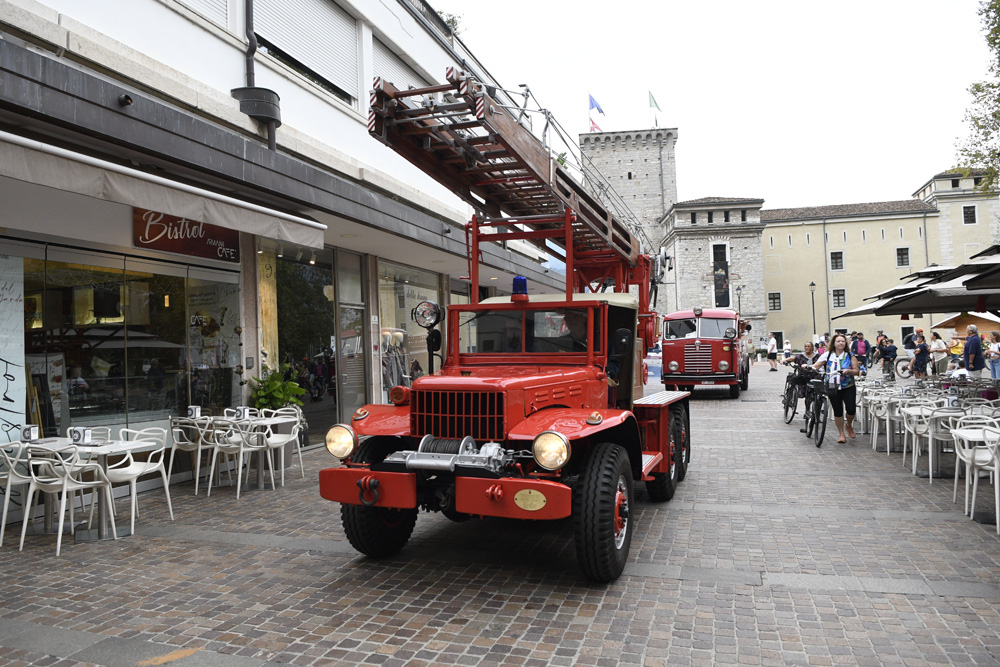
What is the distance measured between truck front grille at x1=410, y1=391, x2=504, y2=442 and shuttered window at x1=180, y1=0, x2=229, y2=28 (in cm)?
656

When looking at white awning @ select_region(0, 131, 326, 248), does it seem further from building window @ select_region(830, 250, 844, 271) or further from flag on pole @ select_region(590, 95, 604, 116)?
building window @ select_region(830, 250, 844, 271)

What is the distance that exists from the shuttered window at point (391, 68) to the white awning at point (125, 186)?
273 inches

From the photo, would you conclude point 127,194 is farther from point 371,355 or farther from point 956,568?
point 371,355

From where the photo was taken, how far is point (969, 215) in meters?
57.9

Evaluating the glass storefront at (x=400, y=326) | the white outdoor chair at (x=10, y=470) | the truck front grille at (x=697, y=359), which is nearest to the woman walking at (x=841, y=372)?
the glass storefront at (x=400, y=326)

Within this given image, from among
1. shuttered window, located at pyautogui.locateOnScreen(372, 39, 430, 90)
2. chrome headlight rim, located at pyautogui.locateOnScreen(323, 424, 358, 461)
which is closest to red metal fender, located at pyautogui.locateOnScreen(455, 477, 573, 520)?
chrome headlight rim, located at pyautogui.locateOnScreen(323, 424, 358, 461)

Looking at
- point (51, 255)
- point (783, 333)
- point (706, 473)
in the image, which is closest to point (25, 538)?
point (51, 255)

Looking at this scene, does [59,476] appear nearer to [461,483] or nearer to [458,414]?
[458,414]

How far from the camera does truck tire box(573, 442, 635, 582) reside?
4152 mm

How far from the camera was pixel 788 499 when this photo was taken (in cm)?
668

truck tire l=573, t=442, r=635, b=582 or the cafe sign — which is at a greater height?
the cafe sign

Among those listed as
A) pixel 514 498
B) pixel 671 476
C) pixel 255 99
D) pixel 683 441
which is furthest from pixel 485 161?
pixel 255 99

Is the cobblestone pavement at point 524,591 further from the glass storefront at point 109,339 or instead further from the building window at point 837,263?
the building window at point 837,263

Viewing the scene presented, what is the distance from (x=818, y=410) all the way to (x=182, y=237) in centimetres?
921
